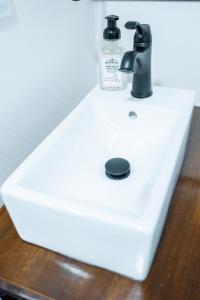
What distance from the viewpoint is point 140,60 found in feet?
2.44

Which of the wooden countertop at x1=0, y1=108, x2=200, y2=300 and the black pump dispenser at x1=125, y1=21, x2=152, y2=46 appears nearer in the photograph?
the wooden countertop at x1=0, y1=108, x2=200, y2=300

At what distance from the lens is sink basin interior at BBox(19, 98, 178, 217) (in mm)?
653

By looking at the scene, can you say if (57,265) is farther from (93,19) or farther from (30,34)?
(93,19)

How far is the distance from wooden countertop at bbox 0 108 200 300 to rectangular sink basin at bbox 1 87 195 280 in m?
0.02

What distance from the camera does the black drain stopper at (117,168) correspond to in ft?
2.32

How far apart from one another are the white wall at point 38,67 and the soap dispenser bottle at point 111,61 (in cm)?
13

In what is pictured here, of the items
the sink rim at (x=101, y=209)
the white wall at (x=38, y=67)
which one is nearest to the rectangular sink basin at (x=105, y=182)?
the sink rim at (x=101, y=209)

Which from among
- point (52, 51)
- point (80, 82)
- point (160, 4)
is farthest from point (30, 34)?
point (160, 4)

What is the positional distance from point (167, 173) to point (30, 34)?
1.60ft

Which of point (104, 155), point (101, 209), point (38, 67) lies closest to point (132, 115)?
point (104, 155)

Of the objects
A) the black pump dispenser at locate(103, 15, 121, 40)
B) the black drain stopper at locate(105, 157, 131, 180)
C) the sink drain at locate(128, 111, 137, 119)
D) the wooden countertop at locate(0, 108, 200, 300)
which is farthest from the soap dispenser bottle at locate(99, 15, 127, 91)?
the wooden countertop at locate(0, 108, 200, 300)

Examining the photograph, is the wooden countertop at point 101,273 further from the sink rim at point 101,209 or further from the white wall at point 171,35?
the white wall at point 171,35

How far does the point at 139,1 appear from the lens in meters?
0.88

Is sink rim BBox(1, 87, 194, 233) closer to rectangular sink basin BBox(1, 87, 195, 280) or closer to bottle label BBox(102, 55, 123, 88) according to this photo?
rectangular sink basin BBox(1, 87, 195, 280)
